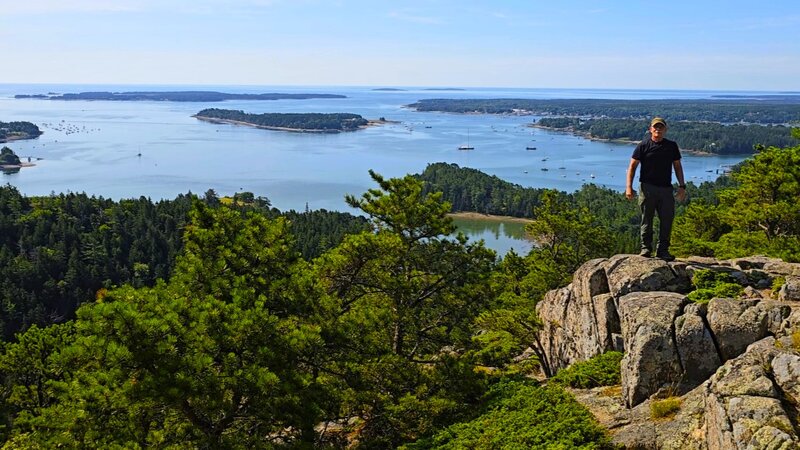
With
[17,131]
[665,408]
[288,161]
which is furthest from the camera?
[17,131]

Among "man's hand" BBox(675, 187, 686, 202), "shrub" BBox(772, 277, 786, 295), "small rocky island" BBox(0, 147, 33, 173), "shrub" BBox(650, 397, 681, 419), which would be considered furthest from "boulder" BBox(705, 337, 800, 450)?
"small rocky island" BBox(0, 147, 33, 173)

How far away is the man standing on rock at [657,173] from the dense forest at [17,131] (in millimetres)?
204607

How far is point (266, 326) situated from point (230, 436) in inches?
68.1

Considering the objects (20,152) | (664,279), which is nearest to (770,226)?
(664,279)

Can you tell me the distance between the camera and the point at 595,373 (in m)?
9.39

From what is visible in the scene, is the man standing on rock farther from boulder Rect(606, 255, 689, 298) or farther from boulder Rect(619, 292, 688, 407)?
boulder Rect(619, 292, 688, 407)

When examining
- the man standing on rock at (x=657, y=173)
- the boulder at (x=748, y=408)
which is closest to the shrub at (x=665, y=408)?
the boulder at (x=748, y=408)

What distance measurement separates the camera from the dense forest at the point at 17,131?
576 feet

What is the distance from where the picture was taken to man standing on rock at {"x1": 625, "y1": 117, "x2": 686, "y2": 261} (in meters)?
9.23

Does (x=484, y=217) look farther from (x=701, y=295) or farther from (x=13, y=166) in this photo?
(x=13, y=166)

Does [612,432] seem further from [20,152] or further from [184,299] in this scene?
[20,152]

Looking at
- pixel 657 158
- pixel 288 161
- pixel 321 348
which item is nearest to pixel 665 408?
pixel 657 158

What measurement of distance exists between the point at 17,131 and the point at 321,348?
21031 cm

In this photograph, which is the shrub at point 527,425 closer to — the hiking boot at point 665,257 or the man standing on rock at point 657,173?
the hiking boot at point 665,257
